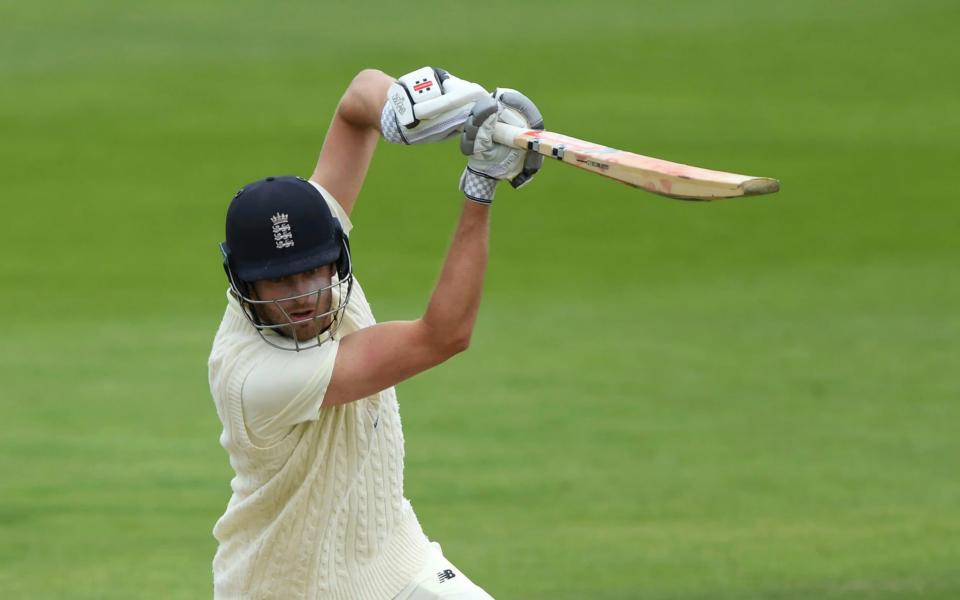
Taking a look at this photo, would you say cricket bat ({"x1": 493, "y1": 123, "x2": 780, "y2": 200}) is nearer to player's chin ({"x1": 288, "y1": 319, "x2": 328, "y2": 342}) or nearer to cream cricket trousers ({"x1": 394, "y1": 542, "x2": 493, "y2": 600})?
player's chin ({"x1": 288, "y1": 319, "x2": 328, "y2": 342})

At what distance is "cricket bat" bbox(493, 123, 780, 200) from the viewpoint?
3914 mm

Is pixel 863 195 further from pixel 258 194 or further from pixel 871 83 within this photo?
pixel 258 194

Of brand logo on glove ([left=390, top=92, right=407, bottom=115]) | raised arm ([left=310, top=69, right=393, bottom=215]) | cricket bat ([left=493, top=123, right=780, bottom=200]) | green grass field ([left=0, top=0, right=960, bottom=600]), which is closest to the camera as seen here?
cricket bat ([left=493, top=123, right=780, bottom=200])

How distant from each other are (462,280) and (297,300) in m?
0.44

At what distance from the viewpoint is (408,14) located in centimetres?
2194

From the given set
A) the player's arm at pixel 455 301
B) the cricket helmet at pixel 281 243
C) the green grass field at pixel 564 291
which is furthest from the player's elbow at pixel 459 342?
the green grass field at pixel 564 291

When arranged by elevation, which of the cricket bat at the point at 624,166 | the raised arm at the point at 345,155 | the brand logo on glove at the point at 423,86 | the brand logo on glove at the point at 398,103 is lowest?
the raised arm at the point at 345,155

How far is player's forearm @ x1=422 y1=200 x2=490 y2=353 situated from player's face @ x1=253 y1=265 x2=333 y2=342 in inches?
11.8

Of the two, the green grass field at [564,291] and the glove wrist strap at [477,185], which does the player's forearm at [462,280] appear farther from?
the green grass field at [564,291]

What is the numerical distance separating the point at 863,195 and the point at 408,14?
25.7 feet

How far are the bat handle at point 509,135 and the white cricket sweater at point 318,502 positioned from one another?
0.79m

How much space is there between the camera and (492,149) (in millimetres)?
4086

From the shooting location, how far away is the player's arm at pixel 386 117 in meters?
4.22

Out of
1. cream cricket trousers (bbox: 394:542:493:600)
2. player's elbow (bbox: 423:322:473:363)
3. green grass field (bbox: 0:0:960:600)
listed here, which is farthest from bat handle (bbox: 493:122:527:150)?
green grass field (bbox: 0:0:960:600)
